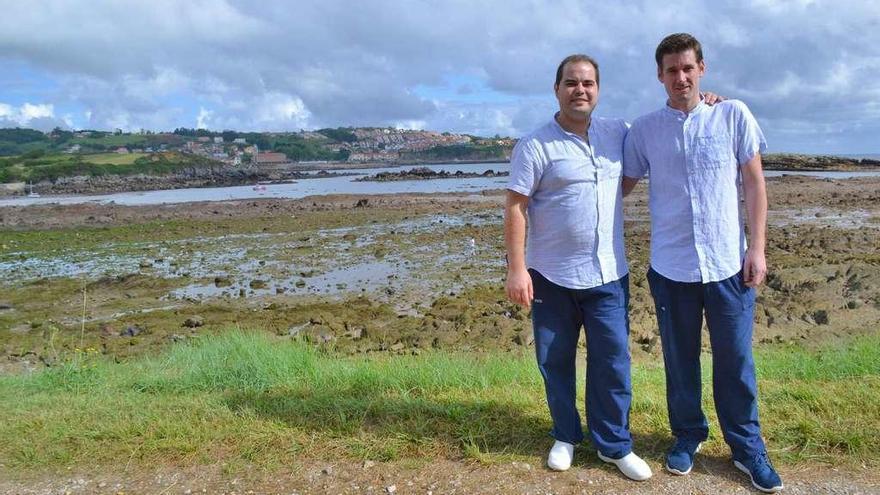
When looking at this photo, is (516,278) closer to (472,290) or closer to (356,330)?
(356,330)

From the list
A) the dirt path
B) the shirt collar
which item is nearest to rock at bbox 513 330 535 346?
the dirt path

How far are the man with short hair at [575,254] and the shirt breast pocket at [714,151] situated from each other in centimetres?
43

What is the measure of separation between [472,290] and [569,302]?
7.93m

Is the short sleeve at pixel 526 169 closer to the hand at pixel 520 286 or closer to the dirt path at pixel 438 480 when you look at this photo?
the hand at pixel 520 286

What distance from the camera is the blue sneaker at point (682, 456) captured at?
3.46 m

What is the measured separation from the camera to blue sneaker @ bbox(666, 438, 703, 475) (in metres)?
3.46

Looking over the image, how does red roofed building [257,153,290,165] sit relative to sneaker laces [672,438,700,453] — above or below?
above

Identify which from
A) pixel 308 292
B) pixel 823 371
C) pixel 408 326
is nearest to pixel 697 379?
pixel 823 371

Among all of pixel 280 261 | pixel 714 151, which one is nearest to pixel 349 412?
pixel 714 151

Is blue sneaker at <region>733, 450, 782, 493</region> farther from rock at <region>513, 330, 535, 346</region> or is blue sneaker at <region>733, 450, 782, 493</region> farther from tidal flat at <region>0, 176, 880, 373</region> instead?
rock at <region>513, 330, 535, 346</region>

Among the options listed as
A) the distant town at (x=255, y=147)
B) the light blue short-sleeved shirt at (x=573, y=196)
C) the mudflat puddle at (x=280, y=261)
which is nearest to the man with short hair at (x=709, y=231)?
the light blue short-sleeved shirt at (x=573, y=196)

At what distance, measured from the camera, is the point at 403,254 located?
15875 mm

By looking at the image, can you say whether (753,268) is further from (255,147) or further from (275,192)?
(255,147)

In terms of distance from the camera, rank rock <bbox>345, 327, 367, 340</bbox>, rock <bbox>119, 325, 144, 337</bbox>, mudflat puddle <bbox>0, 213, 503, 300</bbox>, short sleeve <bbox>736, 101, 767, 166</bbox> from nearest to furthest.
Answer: short sleeve <bbox>736, 101, 767, 166</bbox> → rock <bbox>345, 327, 367, 340</bbox> → rock <bbox>119, 325, 144, 337</bbox> → mudflat puddle <bbox>0, 213, 503, 300</bbox>
